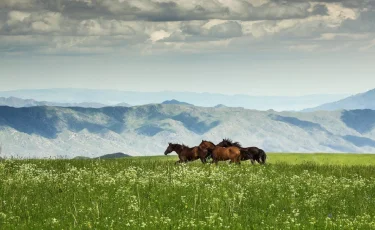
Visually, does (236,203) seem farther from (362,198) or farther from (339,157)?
(339,157)

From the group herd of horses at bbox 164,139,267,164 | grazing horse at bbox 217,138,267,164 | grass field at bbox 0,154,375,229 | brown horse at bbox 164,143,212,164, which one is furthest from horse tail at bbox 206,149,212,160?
grass field at bbox 0,154,375,229

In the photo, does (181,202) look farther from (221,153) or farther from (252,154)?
(252,154)

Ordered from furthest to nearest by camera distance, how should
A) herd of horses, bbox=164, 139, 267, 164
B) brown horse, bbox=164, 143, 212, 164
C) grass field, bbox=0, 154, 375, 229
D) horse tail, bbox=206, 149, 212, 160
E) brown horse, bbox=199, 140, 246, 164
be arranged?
horse tail, bbox=206, 149, 212, 160 < brown horse, bbox=164, 143, 212, 164 < herd of horses, bbox=164, 139, 267, 164 < brown horse, bbox=199, 140, 246, 164 < grass field, bbox=0, 154, 375, 229

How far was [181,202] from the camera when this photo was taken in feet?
77.4

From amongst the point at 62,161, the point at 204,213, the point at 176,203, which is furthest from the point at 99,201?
the point at 62,161

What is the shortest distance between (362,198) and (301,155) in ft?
90.5

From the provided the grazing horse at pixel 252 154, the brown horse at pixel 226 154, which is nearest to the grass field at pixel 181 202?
the brown horse at pixel 226 154

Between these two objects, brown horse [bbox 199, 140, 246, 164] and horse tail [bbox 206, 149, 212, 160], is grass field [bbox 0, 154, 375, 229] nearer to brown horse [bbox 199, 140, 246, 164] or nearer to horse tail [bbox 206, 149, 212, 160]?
brown horse [bbox 199, 140, 246, 164]

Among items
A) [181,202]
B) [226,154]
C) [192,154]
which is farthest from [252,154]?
[181,202]

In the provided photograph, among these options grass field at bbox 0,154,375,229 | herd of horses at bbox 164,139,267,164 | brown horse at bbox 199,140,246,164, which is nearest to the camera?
grass field at bbox 0,154,375,229

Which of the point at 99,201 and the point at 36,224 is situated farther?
the point at 99,201

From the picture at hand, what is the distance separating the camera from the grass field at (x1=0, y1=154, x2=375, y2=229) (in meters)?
18.5

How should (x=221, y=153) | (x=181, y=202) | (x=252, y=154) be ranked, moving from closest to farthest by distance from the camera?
1. (x=181, y=202)
2. (x=221, y=153)
3. (x=252, y=154)

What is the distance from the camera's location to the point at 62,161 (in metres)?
40.2
